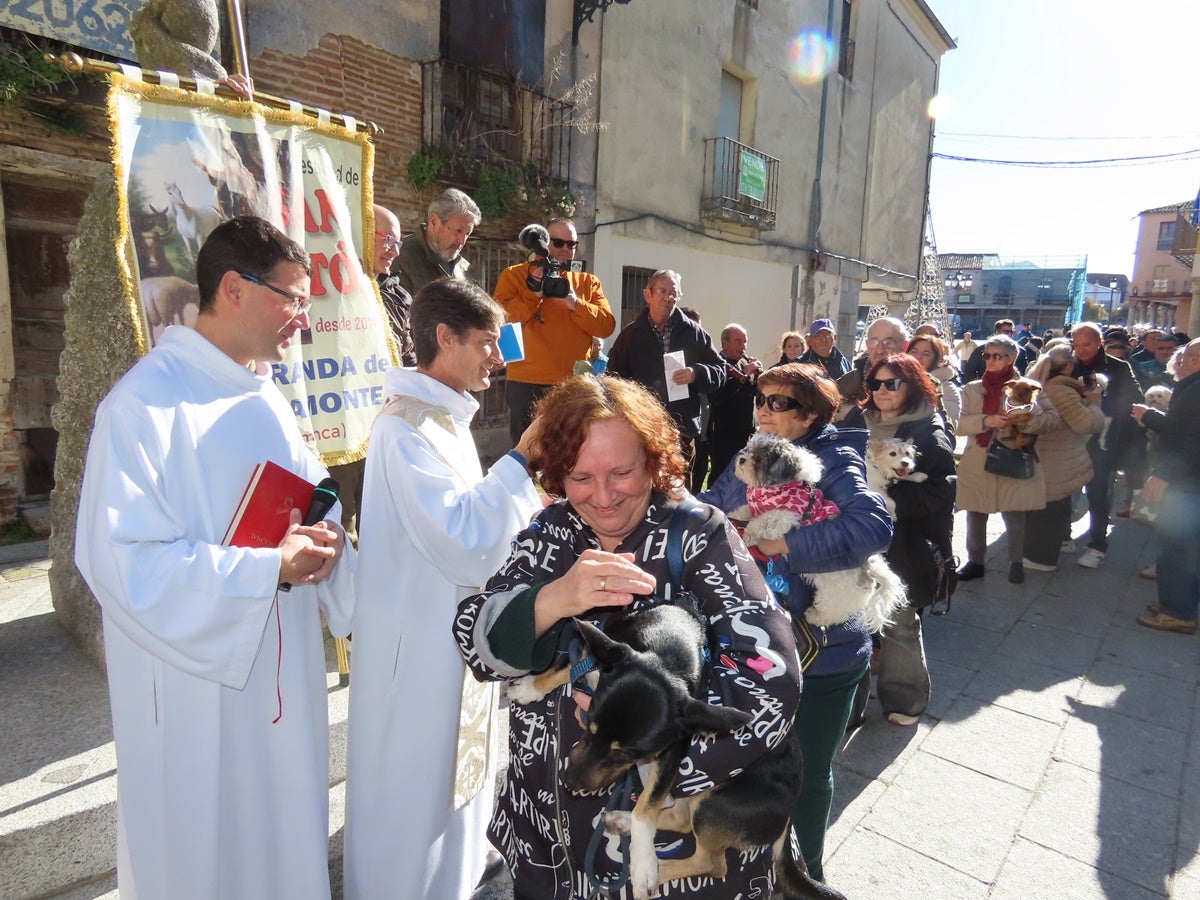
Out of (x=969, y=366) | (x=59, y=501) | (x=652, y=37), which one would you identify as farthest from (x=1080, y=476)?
(x=652, y=37)

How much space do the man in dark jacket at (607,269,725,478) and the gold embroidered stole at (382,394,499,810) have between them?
12.0 ft

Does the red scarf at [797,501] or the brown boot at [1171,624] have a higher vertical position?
the red scarf at [797,501]

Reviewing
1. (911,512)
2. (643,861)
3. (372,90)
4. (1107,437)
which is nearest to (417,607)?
(643,861)

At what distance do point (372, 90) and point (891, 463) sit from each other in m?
7.28

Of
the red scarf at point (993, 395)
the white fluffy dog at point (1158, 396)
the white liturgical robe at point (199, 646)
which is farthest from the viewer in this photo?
the white fluffy dog at point (1158, 396)

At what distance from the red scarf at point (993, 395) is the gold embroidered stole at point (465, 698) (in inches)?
189

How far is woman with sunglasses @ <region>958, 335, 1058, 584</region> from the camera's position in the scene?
18.7 ft

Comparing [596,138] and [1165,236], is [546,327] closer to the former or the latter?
[596,138]

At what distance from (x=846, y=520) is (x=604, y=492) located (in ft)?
3.76

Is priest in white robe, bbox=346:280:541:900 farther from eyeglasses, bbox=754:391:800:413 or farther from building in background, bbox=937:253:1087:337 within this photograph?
building in background, bbox=937:253:1087:337

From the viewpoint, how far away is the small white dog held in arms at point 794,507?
2418 mm

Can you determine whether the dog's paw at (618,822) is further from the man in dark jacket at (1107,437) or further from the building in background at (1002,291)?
the building in background at (1002,291)

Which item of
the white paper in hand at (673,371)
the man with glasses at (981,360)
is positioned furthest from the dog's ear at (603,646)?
the man with glasses at (981,360)

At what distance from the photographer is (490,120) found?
9.42 meters
